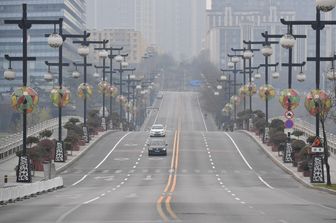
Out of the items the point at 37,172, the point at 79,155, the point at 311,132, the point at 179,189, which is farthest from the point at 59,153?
the point at 311,132

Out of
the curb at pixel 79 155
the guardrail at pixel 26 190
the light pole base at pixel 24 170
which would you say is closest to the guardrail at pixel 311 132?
the curb at pixel 79 155

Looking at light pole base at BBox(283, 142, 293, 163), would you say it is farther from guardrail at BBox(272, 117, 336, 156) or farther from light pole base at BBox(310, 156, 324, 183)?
light pole base at BBox(310, 156, 324, 183)

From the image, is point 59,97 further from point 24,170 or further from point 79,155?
point 24,170

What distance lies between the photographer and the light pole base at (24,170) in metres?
51.1

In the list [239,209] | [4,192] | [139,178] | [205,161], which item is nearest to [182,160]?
[205,161]

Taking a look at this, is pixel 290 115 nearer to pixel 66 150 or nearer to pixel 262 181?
pixel 262 181

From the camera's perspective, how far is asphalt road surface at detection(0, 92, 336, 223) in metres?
31.0

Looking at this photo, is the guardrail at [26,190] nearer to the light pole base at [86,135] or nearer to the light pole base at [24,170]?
the light pole base at [24,170]

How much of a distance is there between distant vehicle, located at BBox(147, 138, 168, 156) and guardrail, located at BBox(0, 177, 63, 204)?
27762 mm

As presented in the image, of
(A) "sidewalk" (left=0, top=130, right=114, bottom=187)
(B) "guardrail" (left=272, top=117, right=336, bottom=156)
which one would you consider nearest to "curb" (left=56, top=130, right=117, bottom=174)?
(A) "sidewalk" (left=0, top=130, right=114, bottom=187)

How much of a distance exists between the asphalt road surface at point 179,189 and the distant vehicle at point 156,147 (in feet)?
3.23

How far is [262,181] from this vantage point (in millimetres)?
61875

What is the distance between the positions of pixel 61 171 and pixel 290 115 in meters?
19.1

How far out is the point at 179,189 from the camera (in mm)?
51219
